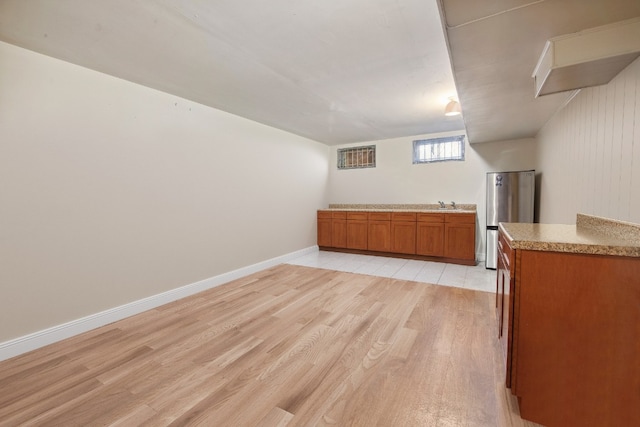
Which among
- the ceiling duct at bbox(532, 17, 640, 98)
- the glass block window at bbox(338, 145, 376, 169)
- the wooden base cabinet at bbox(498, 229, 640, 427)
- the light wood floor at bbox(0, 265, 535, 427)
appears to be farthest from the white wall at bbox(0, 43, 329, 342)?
the ceiling duct at bbox(532, 17, 640, 98)

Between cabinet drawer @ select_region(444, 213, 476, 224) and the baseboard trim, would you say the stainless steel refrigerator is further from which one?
the baseboard trim

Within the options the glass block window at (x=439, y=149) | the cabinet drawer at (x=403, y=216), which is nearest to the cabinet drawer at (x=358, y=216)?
the cabinet drawer at (x=403, y=216)

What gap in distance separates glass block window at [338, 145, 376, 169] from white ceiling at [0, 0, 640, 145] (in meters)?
2.47

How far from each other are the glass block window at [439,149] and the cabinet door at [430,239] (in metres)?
1.30

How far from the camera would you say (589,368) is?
1.24 m

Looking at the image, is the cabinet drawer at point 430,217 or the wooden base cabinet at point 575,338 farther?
the cabinet drawer at point 430,217

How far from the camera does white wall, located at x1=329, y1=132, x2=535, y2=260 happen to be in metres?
4.48

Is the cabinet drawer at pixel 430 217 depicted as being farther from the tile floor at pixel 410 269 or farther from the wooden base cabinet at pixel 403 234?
the tile floor at pixel 410 269

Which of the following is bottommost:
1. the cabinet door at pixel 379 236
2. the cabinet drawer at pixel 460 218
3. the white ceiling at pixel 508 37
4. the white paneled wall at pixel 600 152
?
the cabinet door at pixel 379 236

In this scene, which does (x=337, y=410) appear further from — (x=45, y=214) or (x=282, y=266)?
(x=282, y=266)

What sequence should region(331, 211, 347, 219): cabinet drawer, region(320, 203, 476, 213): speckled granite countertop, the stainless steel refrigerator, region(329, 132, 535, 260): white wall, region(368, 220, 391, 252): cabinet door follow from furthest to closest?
region(331, 211, 347, 219): cabinet drawer → region(368, 220, 391, 252): cabinet door → region(320, 203, 476, 213): speckled granite countertop → region(329, 132, 535, 260): white wall → the stainless steel refrigerator

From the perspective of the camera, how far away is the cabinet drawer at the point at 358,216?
17.1ft

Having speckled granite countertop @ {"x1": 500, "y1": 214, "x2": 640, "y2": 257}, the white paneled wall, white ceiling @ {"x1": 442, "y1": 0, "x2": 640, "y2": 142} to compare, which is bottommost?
speckled granite countertop @ {"x1": 500, "y1": 214, "x2": 640, "y2": 257}

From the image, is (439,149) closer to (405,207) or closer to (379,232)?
(405,207)
